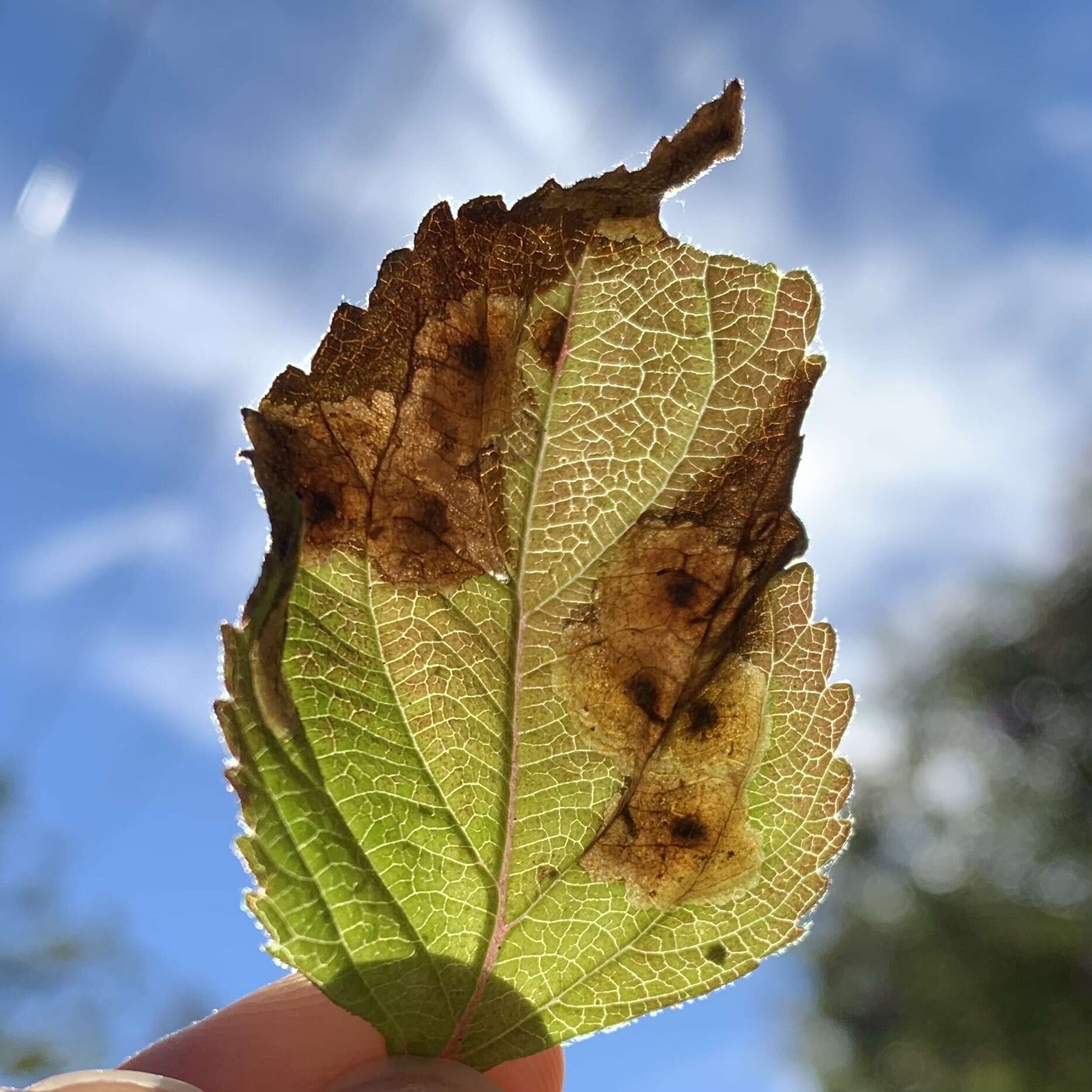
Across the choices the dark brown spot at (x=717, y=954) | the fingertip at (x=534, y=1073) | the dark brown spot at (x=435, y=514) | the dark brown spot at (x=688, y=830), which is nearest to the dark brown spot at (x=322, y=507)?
the dark brown spot at (x=435, y=514)

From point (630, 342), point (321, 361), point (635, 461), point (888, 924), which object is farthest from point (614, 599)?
point (888, 924)

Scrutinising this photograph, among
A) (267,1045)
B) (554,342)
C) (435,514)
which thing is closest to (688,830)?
(435,514)

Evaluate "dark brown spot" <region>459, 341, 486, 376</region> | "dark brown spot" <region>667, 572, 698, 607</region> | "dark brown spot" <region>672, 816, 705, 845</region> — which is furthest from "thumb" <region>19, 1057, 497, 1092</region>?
"dark brown spot" <region>459, 341, 486, 376</region>

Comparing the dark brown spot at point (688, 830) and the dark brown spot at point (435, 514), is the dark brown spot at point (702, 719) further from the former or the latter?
the dark brown spot at point (435, 514)

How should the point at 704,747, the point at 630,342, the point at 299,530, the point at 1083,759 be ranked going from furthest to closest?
the point at 1083,759 → the point at 704,747 → the point at 630,342 → the point at 299,530

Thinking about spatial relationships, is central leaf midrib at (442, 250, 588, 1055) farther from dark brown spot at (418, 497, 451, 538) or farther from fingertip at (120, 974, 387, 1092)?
fingertip at (120, 974, 387, 1092)

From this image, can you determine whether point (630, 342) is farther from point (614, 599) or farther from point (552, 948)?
point (552, 948)

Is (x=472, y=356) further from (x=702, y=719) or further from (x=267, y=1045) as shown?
(x=267, y=1045)
